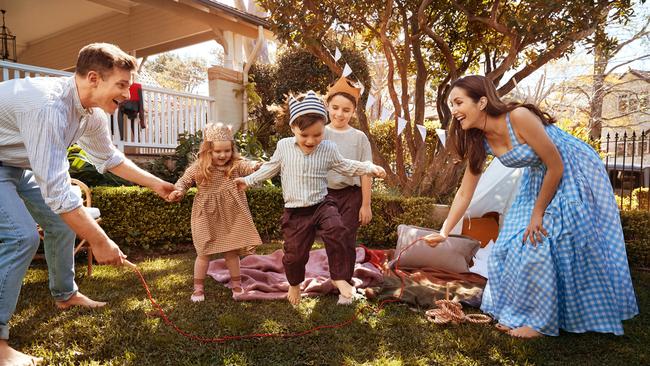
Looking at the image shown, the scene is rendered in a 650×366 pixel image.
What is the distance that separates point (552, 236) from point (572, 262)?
0.67 feet

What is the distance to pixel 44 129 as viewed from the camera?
2.11m

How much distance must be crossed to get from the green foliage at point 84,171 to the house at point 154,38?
Answer: 1.86 metres

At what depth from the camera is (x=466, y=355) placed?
2.43 meters

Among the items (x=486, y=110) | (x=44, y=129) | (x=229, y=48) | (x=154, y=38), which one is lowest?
(x=44, y=129)

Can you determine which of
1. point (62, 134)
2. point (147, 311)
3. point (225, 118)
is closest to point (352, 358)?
point (147, 311)

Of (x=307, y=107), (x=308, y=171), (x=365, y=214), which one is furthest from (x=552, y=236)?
(x=307, y=107)

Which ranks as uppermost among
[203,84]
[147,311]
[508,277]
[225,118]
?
Result: [203,84]

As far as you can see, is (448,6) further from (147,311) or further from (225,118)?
(147,311)

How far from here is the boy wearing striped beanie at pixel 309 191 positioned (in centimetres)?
325

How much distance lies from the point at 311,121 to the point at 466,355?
1855 mm

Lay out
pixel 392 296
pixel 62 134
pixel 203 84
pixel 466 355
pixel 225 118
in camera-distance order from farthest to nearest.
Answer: pixel 203 84, pixel 225 118, pixel 392 296, pixel 466 355, pixel 62 134

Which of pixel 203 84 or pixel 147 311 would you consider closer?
pixel 147 311

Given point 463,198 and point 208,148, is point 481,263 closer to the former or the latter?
point 463,198

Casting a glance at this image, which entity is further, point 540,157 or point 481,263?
point 481,263
